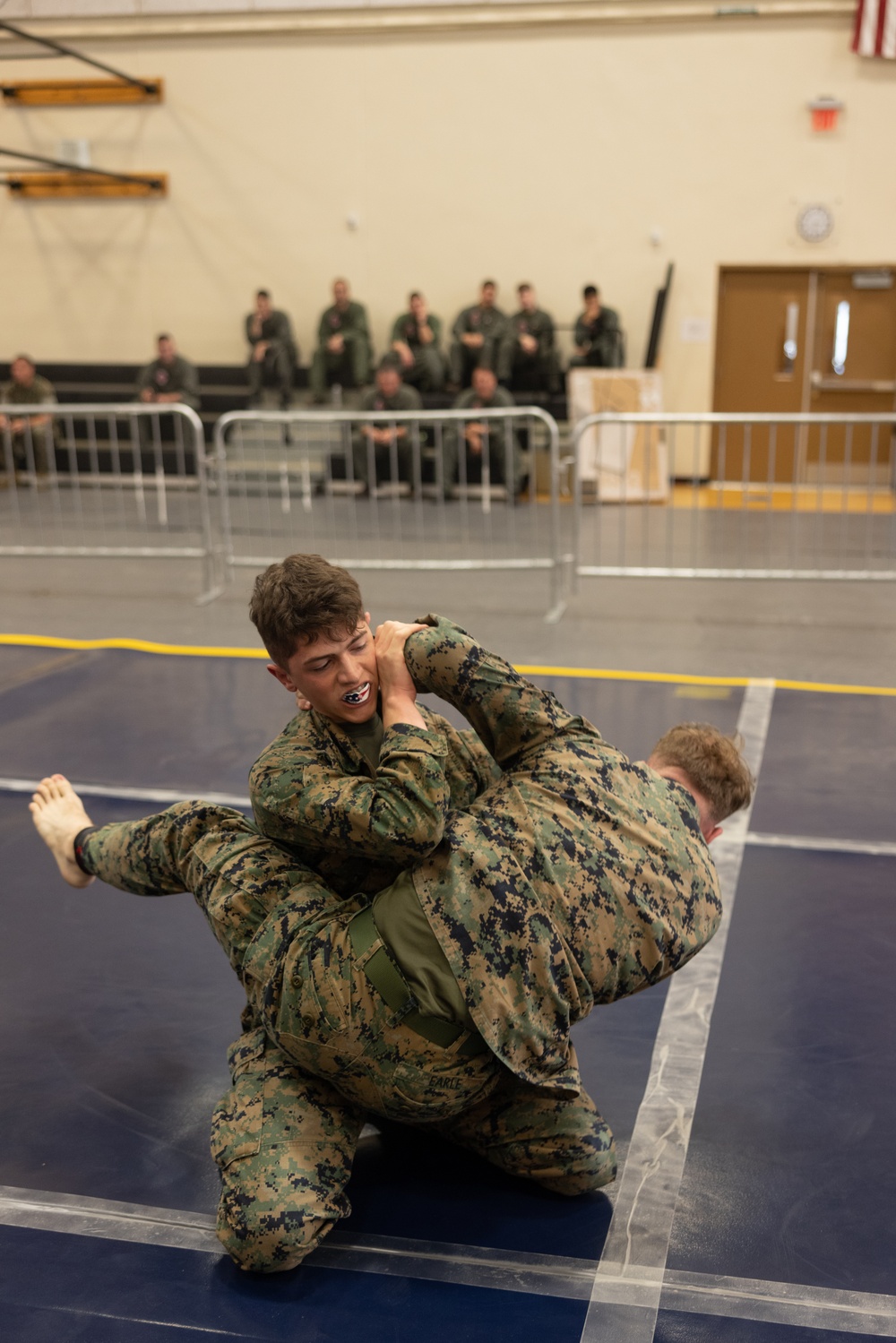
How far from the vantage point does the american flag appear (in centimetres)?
1310

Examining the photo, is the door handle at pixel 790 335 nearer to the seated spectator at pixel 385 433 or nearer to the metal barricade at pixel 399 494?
the metal barricade at pixel 399 494

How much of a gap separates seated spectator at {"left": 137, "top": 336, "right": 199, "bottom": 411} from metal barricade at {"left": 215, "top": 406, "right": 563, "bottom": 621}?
0.79m

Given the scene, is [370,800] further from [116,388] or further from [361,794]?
[116,388]

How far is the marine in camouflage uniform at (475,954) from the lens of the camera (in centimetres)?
228

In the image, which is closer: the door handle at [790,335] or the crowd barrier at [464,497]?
the crowd barrier at [464,497]

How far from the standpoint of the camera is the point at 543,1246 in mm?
2445

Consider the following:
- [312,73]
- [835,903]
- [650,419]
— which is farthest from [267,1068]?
[312,73]

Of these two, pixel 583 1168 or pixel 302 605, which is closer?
pixel 302 605

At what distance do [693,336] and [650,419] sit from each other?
26.4 feet

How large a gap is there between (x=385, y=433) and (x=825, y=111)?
619 cm

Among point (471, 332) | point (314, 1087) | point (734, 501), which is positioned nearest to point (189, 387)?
point (471, 332)

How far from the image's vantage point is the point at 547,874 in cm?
230

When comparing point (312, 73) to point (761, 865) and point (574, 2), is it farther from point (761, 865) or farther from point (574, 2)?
point (761, 865)

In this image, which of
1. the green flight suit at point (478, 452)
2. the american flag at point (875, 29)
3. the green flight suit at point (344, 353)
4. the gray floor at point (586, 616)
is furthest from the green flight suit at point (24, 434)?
the american flag at point (875, 29)
